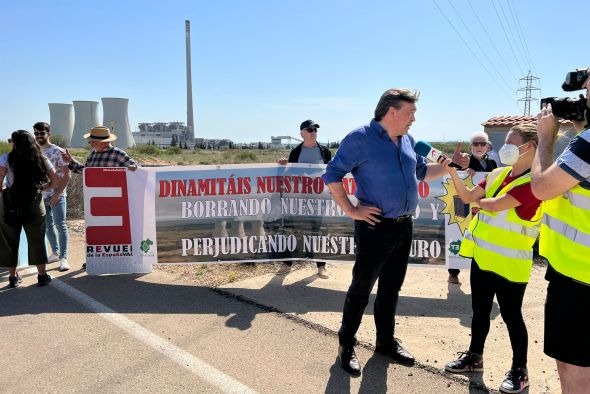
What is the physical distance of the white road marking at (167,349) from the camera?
3213 mm

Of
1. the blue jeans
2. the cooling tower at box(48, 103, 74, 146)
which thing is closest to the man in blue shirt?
the blue jeans

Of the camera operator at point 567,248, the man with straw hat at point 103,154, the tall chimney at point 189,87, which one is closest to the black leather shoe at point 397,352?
the camera operator at point 567,248

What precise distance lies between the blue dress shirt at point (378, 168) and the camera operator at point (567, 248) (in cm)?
120

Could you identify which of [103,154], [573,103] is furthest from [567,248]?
[103,154]

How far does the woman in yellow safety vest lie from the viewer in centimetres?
300

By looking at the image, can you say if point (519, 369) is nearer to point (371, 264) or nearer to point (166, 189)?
point (371, 264)

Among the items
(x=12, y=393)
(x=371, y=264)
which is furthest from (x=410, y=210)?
(x=12, y=393)

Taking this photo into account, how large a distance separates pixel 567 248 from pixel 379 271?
154 cm

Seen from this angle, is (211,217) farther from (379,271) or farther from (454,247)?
(454,247)

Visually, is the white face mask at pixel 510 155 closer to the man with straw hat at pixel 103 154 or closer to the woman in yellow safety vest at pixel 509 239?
the woman in yellow safety vest at pixel 509 239

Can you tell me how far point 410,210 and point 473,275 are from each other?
2.16 feet

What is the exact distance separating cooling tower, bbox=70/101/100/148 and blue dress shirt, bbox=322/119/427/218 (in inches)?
2601

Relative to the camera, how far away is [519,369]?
3172 mm

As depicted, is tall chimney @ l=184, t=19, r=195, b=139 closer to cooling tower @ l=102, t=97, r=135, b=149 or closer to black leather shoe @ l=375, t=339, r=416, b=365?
cooling tower @ l=102, t=97, r=135, b=149
